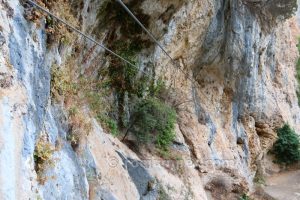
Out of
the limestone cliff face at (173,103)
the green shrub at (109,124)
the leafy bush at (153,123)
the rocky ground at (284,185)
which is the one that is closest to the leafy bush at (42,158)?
the limestone cliff face at (173,103)

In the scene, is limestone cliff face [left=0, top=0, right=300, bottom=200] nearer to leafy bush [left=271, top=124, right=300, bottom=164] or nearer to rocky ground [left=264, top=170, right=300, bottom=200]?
leafy bush [left=271, top=124, right=300, bottom=164]

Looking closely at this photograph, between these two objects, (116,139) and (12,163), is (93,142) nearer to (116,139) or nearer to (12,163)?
(116,139)

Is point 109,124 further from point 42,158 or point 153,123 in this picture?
point 42,158

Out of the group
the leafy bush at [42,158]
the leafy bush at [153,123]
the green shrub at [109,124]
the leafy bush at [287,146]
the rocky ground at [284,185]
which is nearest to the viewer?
the leafy bush at [42,158]

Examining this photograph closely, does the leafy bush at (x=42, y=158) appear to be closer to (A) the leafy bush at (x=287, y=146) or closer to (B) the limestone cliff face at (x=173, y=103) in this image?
(B) the limestone cliff face at (x=173, y=103)

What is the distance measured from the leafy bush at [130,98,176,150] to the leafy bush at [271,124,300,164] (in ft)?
34.9

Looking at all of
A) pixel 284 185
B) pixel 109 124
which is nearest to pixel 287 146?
pixel 284 185

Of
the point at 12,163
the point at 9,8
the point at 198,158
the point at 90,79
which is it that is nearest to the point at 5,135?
the point at 12,163

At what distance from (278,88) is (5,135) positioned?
57.4 ft

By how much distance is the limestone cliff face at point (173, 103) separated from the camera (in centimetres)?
311

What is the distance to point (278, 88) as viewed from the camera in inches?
730

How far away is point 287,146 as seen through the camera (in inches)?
692

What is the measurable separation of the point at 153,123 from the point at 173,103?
1771 mm

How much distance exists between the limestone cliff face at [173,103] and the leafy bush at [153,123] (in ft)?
1.32
